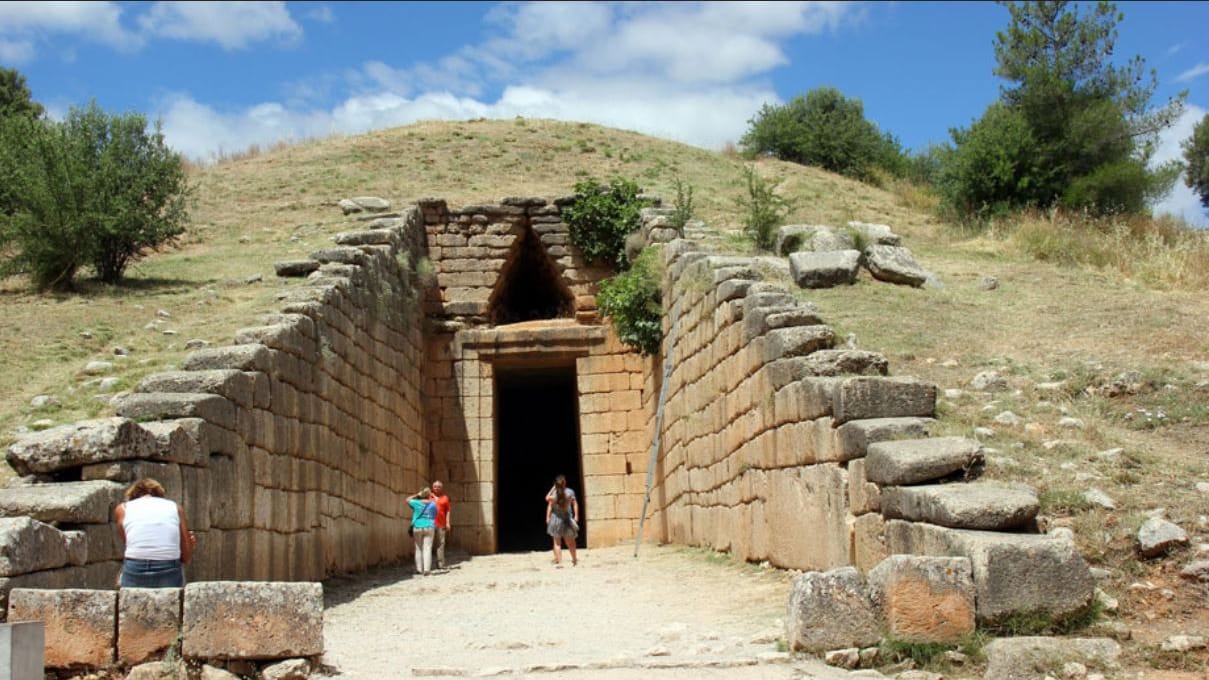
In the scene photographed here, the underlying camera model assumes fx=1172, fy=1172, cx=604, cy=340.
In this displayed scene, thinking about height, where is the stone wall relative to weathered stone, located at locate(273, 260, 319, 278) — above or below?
below

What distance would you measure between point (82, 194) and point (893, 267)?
1102cm

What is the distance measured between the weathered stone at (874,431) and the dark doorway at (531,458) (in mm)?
15326

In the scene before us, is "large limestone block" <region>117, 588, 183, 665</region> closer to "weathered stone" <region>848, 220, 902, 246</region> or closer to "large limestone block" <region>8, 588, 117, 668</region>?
"large limestone block" <region>8, 588, 117, 668</region>

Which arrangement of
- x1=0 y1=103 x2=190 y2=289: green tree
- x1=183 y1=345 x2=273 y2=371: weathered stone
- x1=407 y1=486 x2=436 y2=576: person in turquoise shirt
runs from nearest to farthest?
x1=183 y1=345 x2=273 y2=371: weathered stone < x1=407 y1=486 x2=436 y2=576: person in turquoise shirt < x1=0 y1=103 x2=190 y2=289: green tree

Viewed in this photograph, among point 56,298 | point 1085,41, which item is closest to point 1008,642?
point 56,298

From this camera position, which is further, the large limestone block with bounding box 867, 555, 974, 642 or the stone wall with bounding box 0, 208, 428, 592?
the stone wall with bounding box 0, 208, 428, 592

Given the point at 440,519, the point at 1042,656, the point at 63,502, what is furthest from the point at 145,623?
the point at 440,519

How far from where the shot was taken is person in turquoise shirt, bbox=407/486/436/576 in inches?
547

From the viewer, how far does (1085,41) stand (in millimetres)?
21734

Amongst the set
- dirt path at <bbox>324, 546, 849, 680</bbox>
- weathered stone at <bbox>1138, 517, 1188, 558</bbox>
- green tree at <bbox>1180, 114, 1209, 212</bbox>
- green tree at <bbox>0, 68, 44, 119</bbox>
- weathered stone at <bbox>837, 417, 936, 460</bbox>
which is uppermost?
green tree at <bbox>0, 68, 44, 119</bbox>

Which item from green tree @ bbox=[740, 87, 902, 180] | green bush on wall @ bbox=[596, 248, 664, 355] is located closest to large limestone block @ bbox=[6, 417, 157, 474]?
green bush on wall @ bbox=[596, 248, 664, 355]

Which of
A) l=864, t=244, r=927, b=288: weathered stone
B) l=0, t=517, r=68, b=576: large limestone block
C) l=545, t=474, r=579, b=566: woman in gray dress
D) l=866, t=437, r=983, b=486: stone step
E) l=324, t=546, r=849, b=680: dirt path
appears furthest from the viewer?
l=864, t=244, r=927, b=288: weathered stone

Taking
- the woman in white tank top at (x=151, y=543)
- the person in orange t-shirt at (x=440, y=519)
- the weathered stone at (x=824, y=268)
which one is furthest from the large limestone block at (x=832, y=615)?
the person in orange t-shirt at (x=440, y=519)

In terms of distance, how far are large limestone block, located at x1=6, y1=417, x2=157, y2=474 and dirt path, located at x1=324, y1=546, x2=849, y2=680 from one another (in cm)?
189
